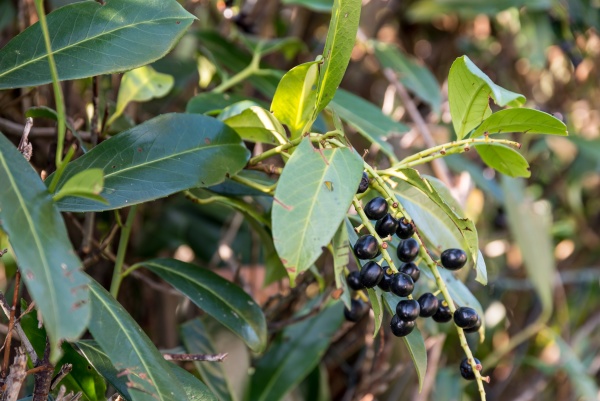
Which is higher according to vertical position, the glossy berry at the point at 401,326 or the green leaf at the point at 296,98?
the green leaf at the point at 296,98

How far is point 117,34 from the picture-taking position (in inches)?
24.4

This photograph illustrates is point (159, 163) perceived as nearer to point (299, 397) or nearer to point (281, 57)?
point (299, 397)

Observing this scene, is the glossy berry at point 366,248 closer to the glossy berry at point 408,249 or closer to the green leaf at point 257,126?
the glossy berry at point 408,249

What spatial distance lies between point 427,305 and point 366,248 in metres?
0.09

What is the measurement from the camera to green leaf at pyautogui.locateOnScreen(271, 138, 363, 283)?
484 mm

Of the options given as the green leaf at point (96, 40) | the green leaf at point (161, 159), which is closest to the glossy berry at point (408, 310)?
the green leaf at point (161, 159)

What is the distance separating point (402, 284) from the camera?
543mm

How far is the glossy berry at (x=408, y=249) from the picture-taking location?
573 millimetres

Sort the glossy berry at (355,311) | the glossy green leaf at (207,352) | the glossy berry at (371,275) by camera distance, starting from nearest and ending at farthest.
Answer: the glossy berry at (371,275) < the glossy berry at (355,311) < the glossy green leaf at (207,352)

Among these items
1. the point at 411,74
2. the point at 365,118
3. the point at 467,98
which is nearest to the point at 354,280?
the point at 467,98

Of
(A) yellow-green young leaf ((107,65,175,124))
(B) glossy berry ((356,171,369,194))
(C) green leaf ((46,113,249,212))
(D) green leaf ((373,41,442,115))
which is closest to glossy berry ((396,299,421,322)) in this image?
(B) glossy berry ((356,171,369,194))

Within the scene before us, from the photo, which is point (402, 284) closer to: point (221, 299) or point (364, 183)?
point (364, 183)

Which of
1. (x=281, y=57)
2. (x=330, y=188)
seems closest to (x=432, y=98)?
(x=281, y=57)

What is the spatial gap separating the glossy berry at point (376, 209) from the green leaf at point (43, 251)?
239mm
